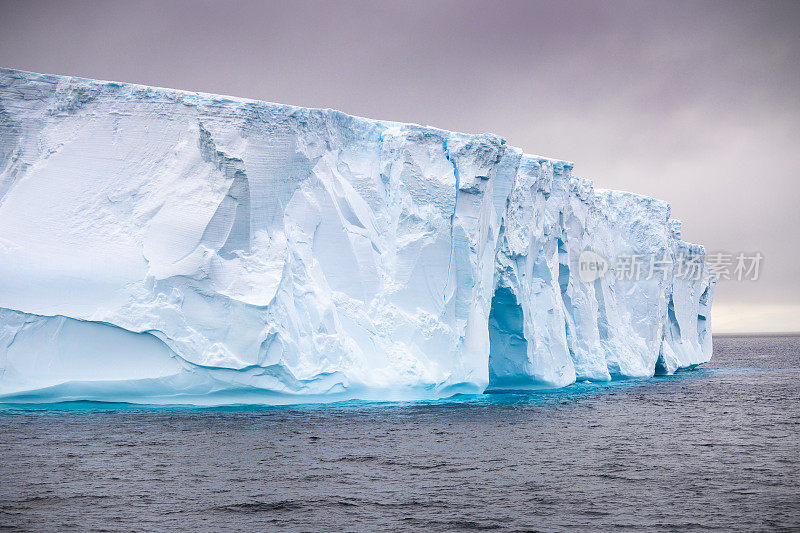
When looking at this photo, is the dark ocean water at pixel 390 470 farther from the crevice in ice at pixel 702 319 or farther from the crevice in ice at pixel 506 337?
the crevice in ice at pixel 702 319

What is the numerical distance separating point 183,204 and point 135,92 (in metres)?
2.62

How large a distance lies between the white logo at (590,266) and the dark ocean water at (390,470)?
817cm

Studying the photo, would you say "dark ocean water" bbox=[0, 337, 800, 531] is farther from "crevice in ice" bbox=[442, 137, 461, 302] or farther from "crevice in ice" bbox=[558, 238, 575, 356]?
"crevice in ice" bbox=[558, 238, 575, 356]

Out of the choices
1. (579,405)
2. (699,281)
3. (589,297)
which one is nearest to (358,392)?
(579,405)

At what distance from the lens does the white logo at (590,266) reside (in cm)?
2527

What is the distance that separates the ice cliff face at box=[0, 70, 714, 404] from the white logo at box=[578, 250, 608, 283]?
515 centimetres

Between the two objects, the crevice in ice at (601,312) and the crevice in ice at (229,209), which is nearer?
A: the crevice in ice at (229,209)

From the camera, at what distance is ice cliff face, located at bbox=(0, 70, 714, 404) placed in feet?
48.9

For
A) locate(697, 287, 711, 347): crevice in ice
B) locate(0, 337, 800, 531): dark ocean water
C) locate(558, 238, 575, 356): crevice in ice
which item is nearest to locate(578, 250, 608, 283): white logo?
locate(558, 238, 575, 356): crevice in ice

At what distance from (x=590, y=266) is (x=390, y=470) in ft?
54.1

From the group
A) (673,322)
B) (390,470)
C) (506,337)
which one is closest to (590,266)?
(506,337)

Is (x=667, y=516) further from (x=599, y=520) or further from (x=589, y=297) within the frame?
(x=589, y=297)

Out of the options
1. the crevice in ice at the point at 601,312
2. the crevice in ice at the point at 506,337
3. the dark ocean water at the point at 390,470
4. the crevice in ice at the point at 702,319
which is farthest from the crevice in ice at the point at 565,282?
the crevice in ice at the point at 702,319

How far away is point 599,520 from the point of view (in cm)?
825
